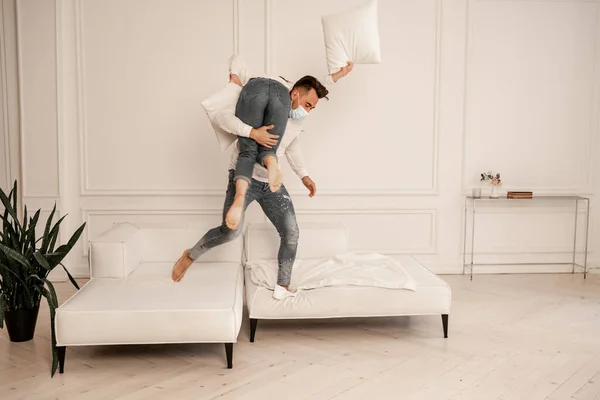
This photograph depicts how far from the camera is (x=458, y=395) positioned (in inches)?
114

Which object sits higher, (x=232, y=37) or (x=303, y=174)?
(x=232, y=37)

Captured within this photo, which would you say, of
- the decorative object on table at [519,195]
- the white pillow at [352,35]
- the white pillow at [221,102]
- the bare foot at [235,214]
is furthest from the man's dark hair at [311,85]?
the decorative object on table at [519,195]

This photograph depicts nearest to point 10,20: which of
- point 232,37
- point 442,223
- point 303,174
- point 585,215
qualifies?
point 232,37

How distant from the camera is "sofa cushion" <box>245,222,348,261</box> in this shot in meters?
4.20

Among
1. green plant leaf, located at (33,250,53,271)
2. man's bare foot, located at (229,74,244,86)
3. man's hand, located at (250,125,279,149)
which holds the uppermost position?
man's bare foot, located at (229,74,244,86)

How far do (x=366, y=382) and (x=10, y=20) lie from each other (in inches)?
170

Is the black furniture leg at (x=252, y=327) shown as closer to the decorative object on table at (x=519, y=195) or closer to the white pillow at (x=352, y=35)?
the white pillow at (x=352, y=35)

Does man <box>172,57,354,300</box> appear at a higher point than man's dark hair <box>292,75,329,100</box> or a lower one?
lower

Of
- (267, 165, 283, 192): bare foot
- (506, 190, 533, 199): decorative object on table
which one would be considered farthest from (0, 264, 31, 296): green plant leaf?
A: (506, 190, 533, 199): decorative object on table

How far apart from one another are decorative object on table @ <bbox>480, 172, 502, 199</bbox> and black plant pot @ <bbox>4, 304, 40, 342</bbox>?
3.86 metres

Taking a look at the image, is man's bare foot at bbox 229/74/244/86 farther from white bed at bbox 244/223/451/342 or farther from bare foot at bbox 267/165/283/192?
white bed at bbox 244/223/451/342

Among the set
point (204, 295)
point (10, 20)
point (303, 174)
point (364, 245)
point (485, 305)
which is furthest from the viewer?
point (364, 245)

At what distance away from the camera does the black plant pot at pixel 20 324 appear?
11.7 ft

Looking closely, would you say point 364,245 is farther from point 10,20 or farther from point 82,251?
point 10,20
